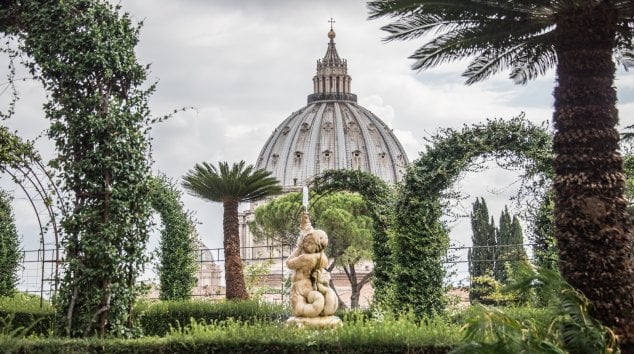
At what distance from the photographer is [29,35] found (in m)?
9.71

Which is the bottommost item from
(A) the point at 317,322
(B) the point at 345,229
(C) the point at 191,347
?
(C) the point at 191,347

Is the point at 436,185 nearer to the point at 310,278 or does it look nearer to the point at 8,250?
the point at 310,278

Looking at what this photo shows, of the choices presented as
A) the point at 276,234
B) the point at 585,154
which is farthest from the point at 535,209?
the point at 276,234

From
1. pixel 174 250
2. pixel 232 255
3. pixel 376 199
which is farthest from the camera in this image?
pixel 232 255

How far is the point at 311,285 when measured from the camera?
11.3 m

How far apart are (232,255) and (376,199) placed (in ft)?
22.9

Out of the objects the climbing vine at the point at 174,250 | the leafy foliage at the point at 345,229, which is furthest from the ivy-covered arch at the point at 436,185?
the leafy foliage at the point at 345,229

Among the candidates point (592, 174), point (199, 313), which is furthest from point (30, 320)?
point (592, 174)

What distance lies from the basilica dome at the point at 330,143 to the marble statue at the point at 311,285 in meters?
87.3

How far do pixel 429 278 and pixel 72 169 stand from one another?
5.62m

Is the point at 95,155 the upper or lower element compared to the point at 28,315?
upper

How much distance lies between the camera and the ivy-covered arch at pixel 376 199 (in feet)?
47.9

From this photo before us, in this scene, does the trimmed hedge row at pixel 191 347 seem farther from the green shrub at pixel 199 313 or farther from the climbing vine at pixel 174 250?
the climbing vine at pixel 174 250

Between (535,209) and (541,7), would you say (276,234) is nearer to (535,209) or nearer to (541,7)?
(535,209)
